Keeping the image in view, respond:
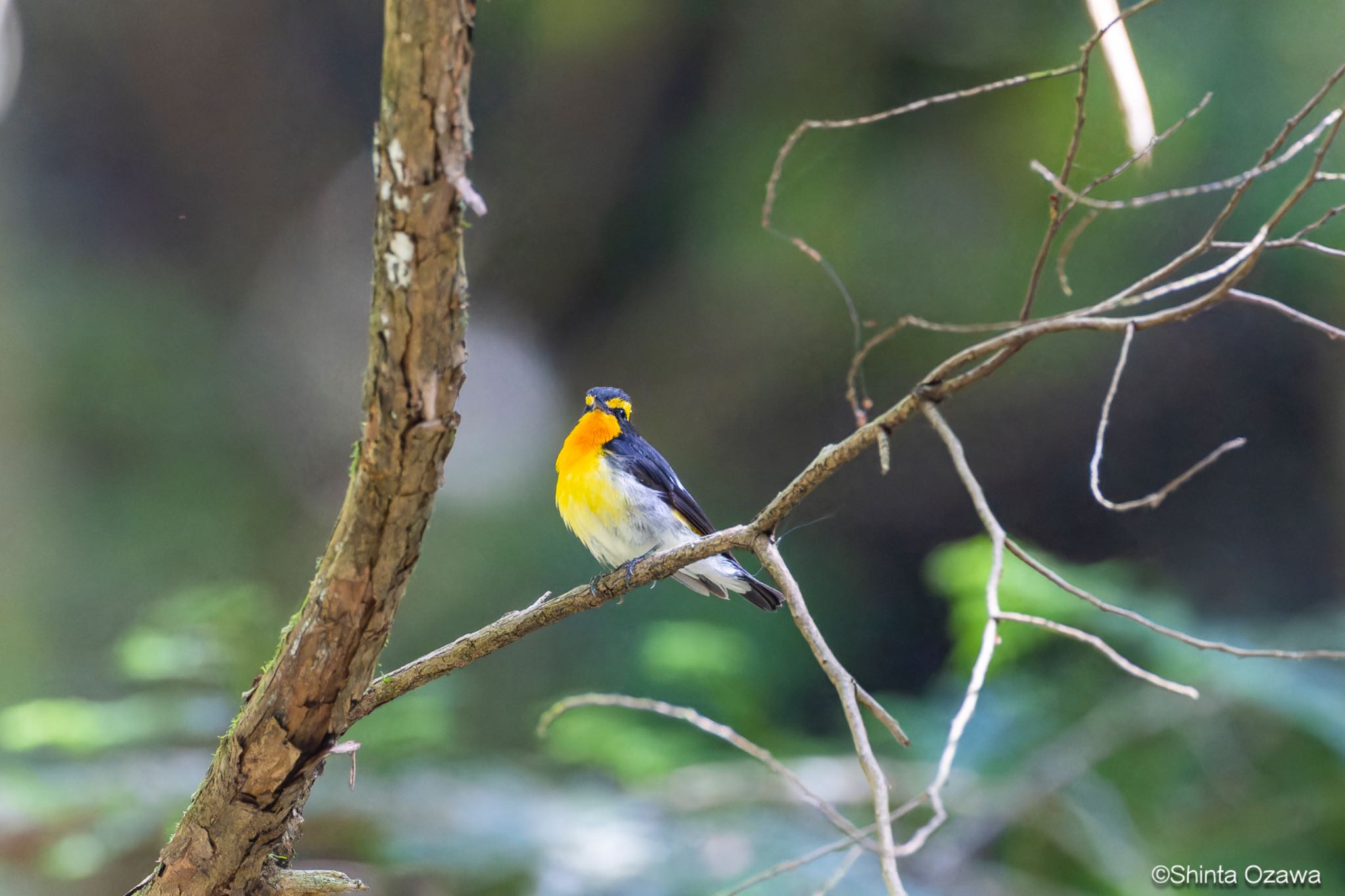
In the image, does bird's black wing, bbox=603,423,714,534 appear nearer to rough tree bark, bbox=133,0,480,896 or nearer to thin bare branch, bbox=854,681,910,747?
rough tree bark, bbox=133,0,480,896

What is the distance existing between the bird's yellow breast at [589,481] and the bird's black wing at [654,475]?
0.15ft

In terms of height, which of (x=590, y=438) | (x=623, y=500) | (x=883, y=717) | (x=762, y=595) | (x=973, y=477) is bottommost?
(x=883, y=717)

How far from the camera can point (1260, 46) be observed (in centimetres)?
450

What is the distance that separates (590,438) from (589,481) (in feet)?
0.50

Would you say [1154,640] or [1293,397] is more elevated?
[1293,397]

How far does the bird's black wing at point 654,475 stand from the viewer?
10.0 feet

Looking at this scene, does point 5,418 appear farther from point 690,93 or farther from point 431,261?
point 431,261

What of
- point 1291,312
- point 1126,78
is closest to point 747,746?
point 1291,312

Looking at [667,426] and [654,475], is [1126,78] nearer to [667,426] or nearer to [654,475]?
[654,475]

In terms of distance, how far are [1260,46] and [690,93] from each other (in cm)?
292

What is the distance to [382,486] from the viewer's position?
4.65ft

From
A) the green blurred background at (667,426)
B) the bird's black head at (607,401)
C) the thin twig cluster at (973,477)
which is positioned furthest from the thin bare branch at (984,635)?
the green blurred background at (667,426)

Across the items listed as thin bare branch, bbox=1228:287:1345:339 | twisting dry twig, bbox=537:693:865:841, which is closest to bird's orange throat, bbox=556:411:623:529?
twisting dry twig, bbox=537:693:865:841

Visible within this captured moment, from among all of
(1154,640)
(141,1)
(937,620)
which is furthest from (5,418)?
(1154,640)
